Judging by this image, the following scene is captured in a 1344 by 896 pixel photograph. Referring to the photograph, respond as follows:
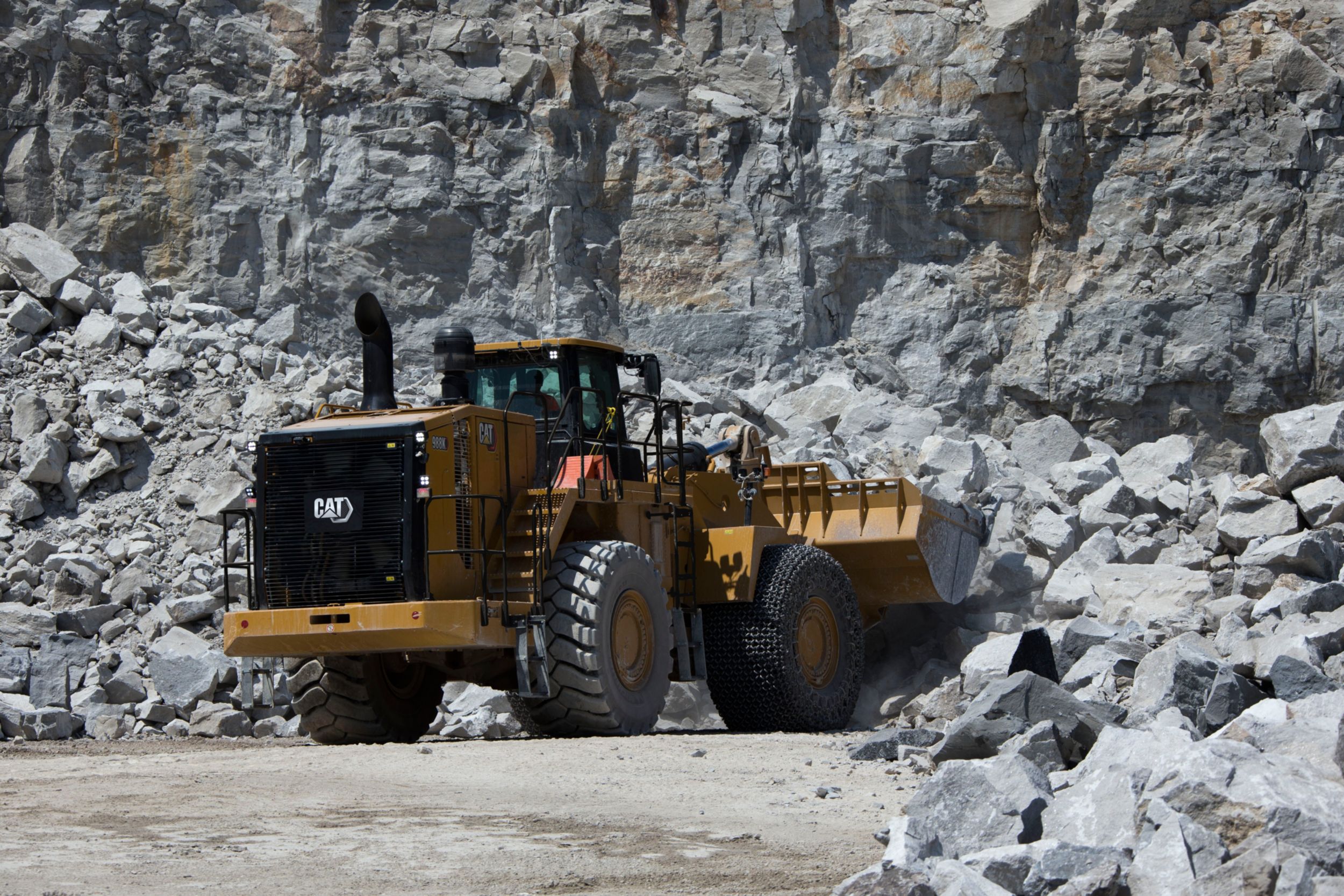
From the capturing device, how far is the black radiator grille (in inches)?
379

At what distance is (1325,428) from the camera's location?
1439 centimetres

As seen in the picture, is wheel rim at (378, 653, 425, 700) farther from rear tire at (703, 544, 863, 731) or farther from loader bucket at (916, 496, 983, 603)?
loader bucket at (916, 496, 983, 603)

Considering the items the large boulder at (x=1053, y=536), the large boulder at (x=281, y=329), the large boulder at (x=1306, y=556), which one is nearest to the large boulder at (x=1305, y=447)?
the large boulder at (x=1306, y=556)

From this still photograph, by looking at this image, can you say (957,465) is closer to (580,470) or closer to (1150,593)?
(1150,593)

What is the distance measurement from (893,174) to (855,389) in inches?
136

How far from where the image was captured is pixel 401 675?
11.1m

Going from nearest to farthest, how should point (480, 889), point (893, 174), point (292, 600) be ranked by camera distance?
point (480, 889), point (292, 600), point (893, 174)

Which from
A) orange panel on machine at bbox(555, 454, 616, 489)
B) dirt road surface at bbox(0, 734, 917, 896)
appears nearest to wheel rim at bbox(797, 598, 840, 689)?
dirt road surface at bbox(0, 734, 917, 896)

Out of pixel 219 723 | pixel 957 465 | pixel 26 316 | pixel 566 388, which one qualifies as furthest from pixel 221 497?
pixel 957 465

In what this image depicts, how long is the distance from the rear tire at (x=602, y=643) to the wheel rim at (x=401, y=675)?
3.25ft

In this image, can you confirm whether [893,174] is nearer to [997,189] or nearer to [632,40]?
[997,189]

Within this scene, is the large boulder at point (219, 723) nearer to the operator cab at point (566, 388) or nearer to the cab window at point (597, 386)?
the operator cab at point (566, 388)

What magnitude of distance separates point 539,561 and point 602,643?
0.66m

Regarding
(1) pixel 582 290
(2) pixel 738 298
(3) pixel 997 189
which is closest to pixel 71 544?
(1) pixel 582 290
